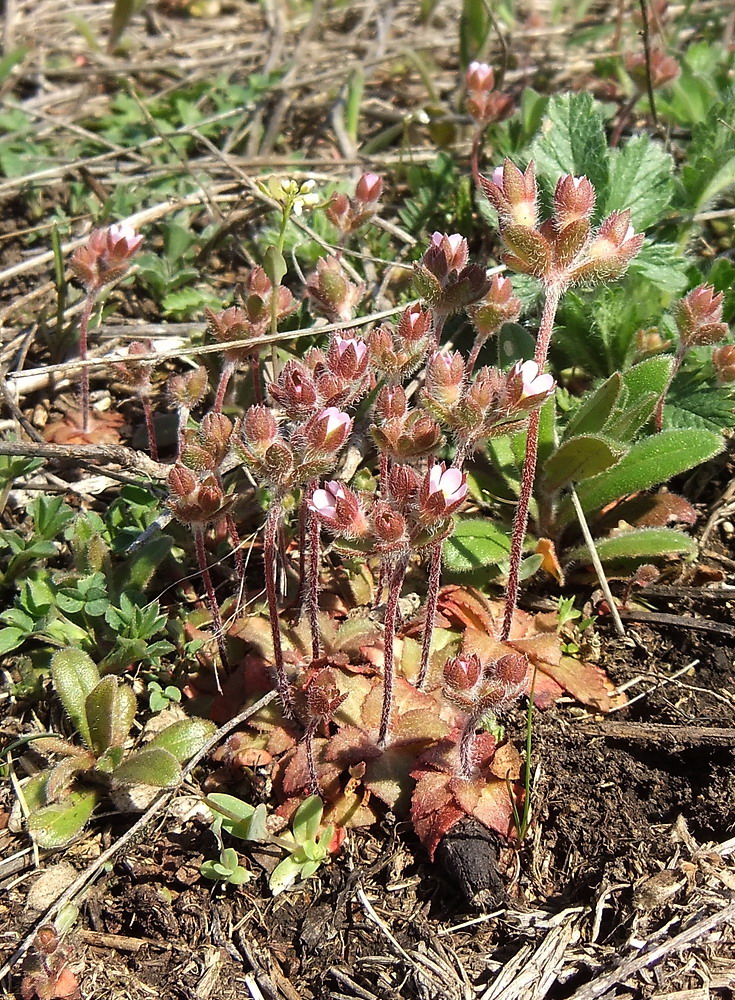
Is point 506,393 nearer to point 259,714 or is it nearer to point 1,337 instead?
point 259,714

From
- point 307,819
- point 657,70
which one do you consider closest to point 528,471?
point 307,819

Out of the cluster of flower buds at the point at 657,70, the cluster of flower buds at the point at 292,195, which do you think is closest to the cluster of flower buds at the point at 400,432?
the cluster of flower buds at the point at 292,195

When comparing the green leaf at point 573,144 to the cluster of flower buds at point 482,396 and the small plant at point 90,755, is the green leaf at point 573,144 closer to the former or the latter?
the cluster of flower buds at point 482,396

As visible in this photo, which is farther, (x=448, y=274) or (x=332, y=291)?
(x=332, y=291)

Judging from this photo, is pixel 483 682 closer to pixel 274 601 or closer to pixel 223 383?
pixel 274 601

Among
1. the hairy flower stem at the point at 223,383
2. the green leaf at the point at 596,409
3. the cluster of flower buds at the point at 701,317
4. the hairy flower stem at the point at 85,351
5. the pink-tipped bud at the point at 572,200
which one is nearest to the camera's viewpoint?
the pink-tipped bud at the point at 572,200

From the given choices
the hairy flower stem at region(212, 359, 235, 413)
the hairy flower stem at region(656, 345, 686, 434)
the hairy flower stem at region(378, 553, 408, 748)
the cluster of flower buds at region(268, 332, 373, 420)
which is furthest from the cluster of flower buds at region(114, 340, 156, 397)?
the hairy flower stem at region(656, 345, 686, 434)
